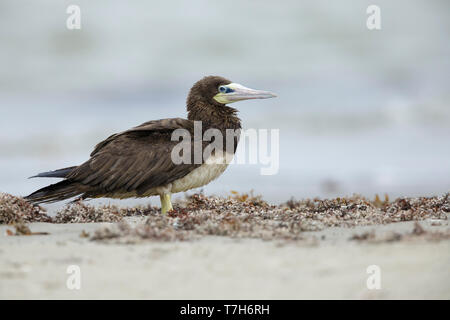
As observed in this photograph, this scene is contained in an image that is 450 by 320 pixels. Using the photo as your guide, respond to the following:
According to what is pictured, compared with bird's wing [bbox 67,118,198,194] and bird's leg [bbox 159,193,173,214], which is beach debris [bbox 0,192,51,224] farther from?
bird's leg [bbox 159,193,173,214]

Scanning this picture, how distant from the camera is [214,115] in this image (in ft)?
32.6

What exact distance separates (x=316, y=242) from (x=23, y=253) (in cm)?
265

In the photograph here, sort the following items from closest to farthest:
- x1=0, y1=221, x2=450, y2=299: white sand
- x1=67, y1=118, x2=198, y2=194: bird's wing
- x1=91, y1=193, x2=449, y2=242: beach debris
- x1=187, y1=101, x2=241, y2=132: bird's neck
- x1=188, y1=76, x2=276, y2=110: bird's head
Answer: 1. x1=0, y1=221, x2=450, y2=299: white sand
2. x1=91, y1=193, x2=449, y2=242: beach debris
3. x1=67, y1=118, x2=198, y2=194: bird's wing
4. x1=187, y1=101, x2=241, y2=132: bird's neck
5. x1=188, y1=76, x2=276, y2=110: bird's head

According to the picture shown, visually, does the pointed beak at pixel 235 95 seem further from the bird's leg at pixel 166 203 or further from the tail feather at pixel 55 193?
the tail feather at pixel 55 193

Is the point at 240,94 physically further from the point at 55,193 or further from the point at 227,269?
the point at 227,269

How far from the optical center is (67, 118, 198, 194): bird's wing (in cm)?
883

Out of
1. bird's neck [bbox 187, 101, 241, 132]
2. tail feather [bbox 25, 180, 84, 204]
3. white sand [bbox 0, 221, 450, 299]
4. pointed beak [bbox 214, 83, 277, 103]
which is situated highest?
pointed beak [bbox 214, 83, 277, 103]

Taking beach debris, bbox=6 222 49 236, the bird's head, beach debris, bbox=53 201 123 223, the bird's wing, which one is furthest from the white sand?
the bird's head

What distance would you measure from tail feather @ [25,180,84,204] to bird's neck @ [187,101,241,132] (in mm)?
2141

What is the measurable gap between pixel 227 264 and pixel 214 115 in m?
4.99

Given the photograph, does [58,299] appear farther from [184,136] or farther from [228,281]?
[184,136]

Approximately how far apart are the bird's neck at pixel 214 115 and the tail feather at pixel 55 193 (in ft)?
7.02

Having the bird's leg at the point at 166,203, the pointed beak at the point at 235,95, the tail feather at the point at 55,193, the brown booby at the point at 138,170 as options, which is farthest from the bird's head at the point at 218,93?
the tail feather at the point at 55,193

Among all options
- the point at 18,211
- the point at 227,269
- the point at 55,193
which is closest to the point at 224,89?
the point at 55,193
